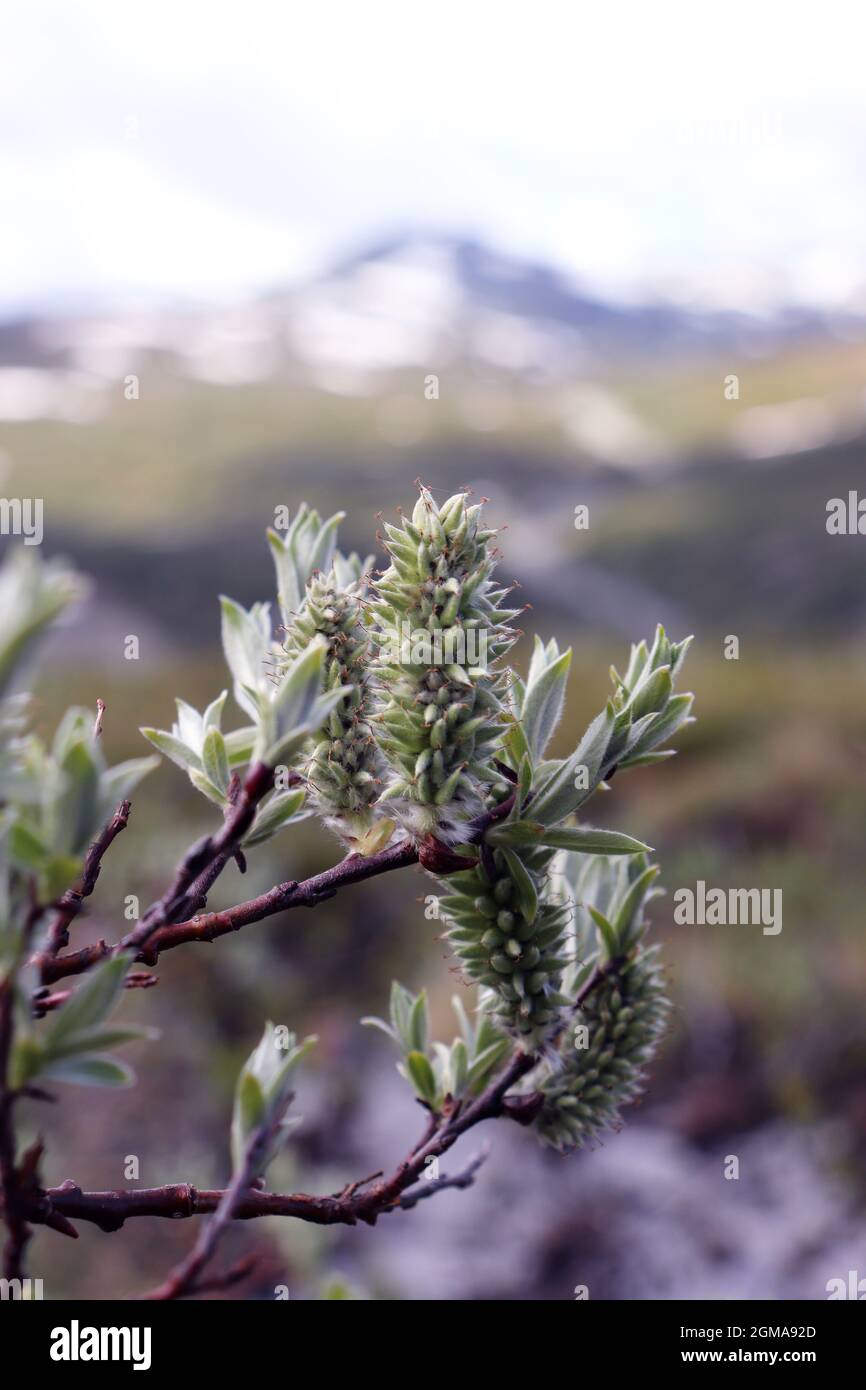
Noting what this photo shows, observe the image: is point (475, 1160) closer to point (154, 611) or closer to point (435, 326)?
point (154, 611)

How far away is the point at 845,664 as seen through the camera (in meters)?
16.7

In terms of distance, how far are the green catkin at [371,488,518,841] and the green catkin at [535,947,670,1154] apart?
432mm

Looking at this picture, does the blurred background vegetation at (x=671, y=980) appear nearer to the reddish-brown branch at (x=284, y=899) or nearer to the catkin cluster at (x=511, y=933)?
the catkin cluster at (x=511, y=933)

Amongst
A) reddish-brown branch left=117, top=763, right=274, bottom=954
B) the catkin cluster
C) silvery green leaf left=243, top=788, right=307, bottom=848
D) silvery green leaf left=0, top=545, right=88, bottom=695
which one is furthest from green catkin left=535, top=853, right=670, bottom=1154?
silvery green leaf left=0, top=545, right=88, bottom=695

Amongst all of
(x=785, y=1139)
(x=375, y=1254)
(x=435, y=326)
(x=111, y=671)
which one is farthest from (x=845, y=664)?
(x=435, y=326)

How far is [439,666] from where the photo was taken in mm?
1013

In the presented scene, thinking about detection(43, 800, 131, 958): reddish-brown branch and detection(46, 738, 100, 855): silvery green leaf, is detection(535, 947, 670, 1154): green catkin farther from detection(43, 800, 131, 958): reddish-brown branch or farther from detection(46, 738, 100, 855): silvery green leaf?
detection(46, 738, 100, 855): silvery green leaf

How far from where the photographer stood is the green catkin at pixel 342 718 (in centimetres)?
108

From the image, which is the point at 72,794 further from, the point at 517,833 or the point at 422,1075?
the point at 422,1075

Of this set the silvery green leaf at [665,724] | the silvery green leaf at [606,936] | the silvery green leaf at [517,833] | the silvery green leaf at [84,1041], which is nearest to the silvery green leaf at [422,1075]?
the silvery green leaf at [606,936]

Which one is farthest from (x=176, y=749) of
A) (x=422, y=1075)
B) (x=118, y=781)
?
(x=422, y=1075)

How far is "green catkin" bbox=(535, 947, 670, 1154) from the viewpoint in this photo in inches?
50.6

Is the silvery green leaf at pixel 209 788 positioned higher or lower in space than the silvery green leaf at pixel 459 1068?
higher

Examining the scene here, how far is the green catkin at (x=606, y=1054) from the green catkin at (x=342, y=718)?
414 millimetres
